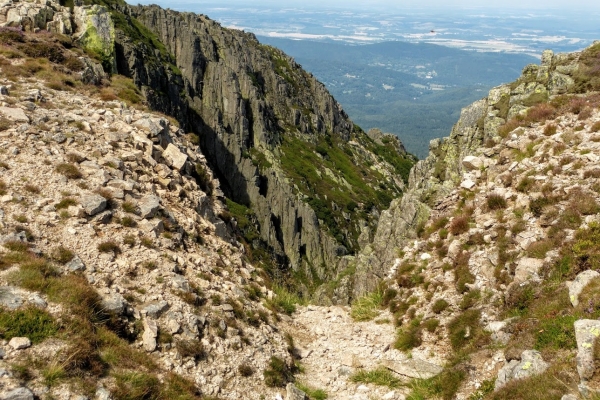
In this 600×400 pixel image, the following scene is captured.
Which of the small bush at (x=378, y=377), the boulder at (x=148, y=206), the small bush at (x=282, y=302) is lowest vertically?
the small bush at (x=282, y=302)

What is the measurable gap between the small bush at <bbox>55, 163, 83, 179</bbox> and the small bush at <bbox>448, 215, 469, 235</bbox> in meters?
18.7

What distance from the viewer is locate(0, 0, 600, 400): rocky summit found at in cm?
1141

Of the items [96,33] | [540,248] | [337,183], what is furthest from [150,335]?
[337,183]

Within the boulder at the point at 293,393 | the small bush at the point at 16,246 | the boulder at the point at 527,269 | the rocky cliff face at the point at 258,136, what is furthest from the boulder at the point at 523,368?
the rocky cliff face at the point at 258,136

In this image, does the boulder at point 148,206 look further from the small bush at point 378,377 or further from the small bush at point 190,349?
the small bush at point 378,377

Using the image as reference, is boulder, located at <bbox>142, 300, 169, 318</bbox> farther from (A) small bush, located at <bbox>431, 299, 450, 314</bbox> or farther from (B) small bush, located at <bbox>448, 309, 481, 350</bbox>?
(A) small bush, located at <bbox>431, 299, 450, 314</bbox>

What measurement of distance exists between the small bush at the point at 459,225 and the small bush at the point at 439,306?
434 cm

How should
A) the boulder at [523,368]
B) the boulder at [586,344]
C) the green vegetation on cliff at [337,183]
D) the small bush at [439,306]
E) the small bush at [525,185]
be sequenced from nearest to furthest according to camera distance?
the boulder at [586,344] → the boulder at [523,368] → the small bush at [439,306] → the small bush at [525,185] → the green vegetation on cliff at [337,183]

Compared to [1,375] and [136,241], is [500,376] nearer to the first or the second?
[1,375]

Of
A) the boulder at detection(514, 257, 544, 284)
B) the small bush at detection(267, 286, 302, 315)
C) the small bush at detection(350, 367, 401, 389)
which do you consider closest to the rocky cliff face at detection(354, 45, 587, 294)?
the small bush at detection(267, 286, 302, 315)

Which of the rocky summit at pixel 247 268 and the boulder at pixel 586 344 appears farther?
the rocky summit at pixel 247 268

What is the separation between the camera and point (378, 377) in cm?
1566

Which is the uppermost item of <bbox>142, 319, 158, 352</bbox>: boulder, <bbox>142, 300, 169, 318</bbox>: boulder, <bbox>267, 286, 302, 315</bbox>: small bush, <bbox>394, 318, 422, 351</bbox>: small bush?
<bbox>142, 300, 169, 318</bbox>: boulder

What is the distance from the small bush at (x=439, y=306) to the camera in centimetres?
1798
